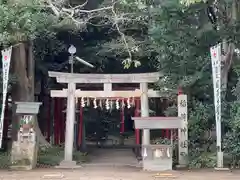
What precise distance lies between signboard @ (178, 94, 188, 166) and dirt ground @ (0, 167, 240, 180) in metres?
0.96

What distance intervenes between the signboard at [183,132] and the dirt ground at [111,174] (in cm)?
96

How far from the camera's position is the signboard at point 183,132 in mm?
12477

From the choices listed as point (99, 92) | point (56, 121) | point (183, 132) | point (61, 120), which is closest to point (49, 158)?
point (99, 92)

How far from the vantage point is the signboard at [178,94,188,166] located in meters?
12.5

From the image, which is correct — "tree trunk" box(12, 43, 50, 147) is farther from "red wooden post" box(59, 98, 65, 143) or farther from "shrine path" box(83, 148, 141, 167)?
"red wooden post" box(59, 98, 65, 143)

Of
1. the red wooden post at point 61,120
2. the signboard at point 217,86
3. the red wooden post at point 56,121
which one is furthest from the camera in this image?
the red wooden post at point 61,120

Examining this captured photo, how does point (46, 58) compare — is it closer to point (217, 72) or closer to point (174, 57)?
point (174, 57)

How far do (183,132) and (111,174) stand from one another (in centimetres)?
270

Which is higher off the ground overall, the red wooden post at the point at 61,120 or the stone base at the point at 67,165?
the red wooden post at the point at 61,120

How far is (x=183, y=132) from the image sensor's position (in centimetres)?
1260

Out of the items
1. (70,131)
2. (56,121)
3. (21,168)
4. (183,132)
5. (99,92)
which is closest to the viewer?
(21,168)

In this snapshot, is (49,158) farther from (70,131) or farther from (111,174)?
(111,174)

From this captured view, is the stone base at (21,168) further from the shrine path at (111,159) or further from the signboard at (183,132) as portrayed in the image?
the signboard at (183,132)

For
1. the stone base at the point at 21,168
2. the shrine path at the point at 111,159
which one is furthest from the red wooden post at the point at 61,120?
the stone base at the point at 21,168
